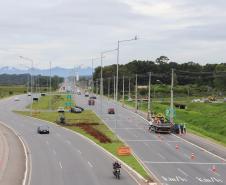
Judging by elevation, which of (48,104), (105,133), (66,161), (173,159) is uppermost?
(48,104)

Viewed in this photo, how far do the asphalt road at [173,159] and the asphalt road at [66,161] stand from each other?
3508 millimetres

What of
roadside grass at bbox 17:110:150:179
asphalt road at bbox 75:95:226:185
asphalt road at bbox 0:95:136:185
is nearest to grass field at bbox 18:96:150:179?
roadside grass at bbox 17:110:150:179

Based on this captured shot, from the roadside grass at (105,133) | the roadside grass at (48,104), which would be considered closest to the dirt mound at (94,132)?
the roadside grass at (105,133)

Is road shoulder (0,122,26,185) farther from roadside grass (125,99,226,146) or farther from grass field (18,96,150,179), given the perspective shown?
roadside grass (125,99,226,146)

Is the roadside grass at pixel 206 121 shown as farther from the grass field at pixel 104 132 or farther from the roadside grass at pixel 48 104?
the roadside grass at pixel 48 104

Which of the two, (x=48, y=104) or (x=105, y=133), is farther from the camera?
(x=48, y=104)

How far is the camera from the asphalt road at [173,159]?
39.8m

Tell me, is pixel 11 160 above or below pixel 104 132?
below

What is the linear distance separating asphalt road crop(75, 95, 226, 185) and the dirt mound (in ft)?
8.07

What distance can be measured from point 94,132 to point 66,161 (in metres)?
22.8

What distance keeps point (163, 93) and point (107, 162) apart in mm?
144221

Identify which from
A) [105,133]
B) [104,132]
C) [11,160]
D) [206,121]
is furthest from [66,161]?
[206,121]

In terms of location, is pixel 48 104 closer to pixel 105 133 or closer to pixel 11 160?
pixel 105 133

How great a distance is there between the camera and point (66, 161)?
47.1 m
